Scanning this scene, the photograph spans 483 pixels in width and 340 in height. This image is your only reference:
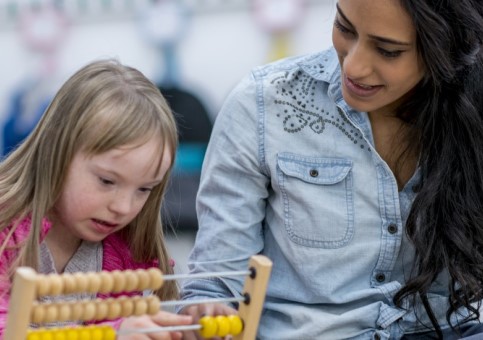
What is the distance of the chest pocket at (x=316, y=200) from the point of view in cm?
176

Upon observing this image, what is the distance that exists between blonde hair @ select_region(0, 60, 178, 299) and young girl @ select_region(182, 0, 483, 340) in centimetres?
16

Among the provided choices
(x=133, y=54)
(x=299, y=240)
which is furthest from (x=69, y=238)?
(x=133, y=54)

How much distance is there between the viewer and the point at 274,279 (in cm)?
181

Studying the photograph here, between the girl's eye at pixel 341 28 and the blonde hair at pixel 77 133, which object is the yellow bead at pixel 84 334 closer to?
the blonde hair at pixel 77 133

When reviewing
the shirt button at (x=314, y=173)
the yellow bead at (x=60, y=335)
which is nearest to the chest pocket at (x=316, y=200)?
the shirt button at (x=314, y=173)

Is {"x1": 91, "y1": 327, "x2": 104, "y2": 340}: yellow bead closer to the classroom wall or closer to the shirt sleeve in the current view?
the shirt sleeve

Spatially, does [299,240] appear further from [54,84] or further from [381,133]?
[54,84]

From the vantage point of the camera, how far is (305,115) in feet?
5.87

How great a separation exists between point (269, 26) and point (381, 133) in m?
1.44

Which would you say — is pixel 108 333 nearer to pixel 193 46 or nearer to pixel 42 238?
pixel 42 238

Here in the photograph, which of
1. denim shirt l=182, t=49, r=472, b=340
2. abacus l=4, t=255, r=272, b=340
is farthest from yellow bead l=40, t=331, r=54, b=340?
denim shirt l=182, t=49, r=472, b=340

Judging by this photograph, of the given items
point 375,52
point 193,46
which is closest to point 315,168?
point 375,52

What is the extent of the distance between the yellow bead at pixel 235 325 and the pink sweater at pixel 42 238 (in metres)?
0.17

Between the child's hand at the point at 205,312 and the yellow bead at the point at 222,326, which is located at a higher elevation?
the yellow bead at the point at 222,326
